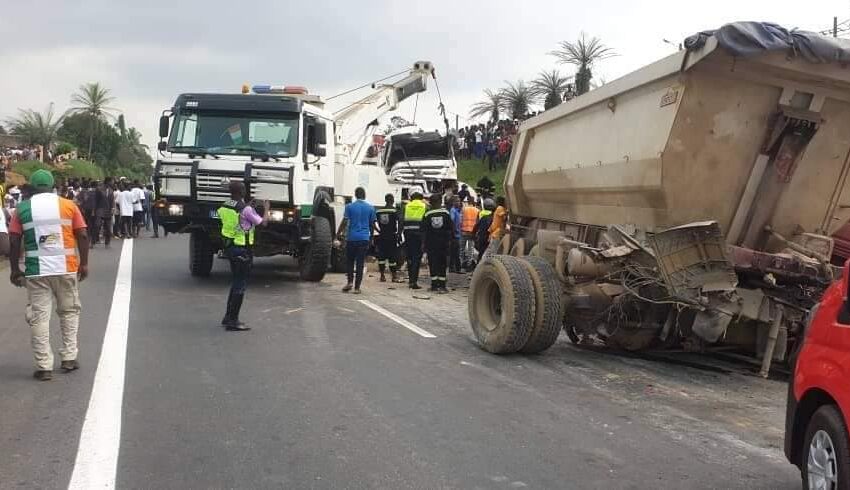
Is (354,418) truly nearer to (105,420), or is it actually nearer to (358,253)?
(105,420)

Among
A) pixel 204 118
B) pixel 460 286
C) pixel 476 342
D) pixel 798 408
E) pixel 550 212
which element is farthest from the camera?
pixel 460 286

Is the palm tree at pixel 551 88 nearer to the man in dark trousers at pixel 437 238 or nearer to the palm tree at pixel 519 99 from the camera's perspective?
the palm tree at pixel 519 99

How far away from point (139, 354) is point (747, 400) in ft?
17.3

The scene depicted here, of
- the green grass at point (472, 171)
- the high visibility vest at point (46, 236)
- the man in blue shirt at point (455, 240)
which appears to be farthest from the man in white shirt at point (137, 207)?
the high visibility vest at point (46, 236)

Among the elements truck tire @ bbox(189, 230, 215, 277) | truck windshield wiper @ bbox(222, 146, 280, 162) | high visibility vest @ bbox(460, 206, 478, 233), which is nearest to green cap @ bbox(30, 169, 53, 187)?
truck windshield wiper @ bbox(222, 146, 280, 162)

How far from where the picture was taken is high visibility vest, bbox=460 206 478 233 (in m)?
16.9

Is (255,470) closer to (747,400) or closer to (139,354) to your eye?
(139,354)

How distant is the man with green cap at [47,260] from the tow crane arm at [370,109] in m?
10.4

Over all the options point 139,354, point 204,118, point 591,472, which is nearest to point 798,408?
point 591,472

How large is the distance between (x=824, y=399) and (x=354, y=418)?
2924 mm

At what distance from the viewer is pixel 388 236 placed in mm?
14219

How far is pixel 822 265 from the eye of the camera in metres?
6.42

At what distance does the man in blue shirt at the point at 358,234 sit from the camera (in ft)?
40.6

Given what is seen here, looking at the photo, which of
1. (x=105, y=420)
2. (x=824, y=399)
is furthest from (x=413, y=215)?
(x=824, y=399)
